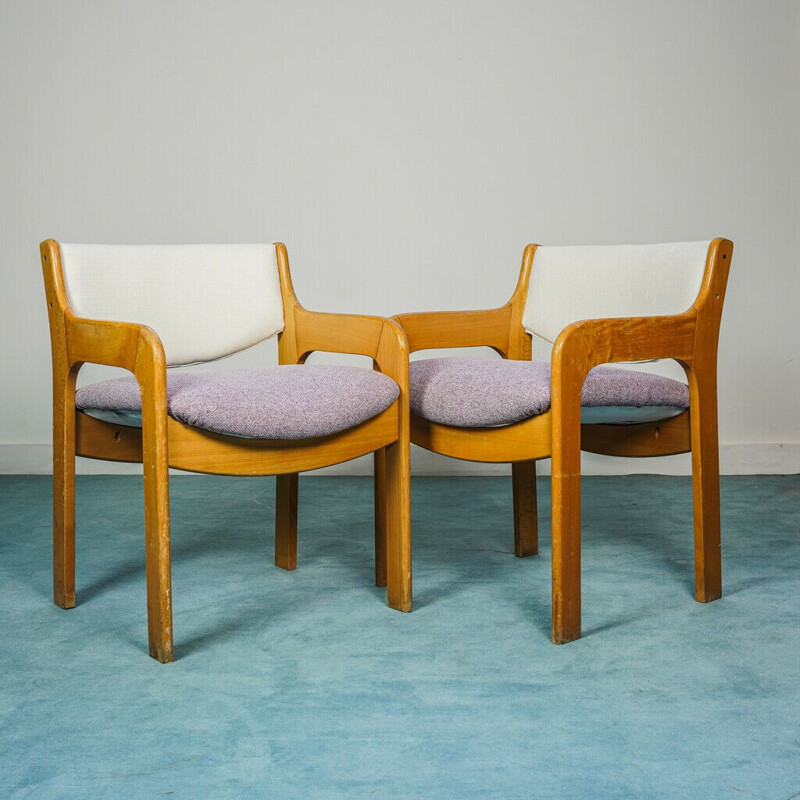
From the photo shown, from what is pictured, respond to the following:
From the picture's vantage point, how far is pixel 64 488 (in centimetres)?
192

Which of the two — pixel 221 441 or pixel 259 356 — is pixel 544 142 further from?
pixel 221 441

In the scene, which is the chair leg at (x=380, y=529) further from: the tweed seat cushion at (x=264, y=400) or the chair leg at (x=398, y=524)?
the tweed seat cushion at (x=264, y=400)

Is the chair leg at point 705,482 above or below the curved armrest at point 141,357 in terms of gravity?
below

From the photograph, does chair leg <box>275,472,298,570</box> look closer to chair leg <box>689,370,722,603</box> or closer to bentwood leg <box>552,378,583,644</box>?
bentwood leg <box>552,378,583,644</box>

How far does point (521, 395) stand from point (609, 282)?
0.59 m

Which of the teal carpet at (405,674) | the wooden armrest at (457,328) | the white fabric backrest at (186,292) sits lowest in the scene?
the teal carpet at (405,674)

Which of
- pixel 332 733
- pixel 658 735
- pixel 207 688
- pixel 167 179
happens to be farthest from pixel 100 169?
pixel 658 735

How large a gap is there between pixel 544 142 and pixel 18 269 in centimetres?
194

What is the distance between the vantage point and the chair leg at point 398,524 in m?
1.89

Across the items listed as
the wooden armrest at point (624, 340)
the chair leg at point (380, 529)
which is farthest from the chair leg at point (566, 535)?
the chair leg at point (380, 529)

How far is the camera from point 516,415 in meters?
1.75

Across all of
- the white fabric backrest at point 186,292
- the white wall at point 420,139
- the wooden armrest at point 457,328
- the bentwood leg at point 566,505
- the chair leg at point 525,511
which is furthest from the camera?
the white wall at point 420,139

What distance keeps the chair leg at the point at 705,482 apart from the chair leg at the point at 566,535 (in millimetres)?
324

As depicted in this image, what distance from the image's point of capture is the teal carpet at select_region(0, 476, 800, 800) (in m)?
1.25
